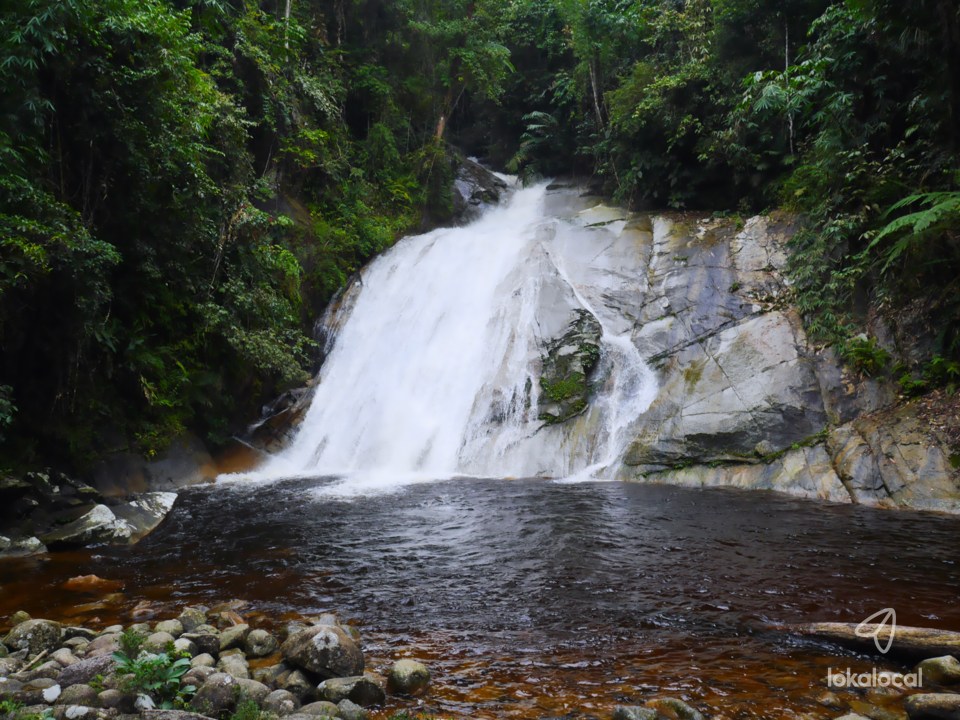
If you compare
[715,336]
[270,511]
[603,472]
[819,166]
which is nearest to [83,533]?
[270,511]

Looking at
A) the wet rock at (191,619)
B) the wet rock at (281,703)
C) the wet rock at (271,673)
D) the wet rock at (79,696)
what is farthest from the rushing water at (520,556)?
the wet rock at (79,696)

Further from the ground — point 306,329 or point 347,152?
point 347,152

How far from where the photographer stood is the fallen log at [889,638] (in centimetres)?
366

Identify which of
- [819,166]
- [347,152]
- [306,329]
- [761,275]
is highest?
[347,152]

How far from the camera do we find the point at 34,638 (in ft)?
13.3

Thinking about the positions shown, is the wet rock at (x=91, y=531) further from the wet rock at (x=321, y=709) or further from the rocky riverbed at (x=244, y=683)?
the wet rock at (x=321, y=709)

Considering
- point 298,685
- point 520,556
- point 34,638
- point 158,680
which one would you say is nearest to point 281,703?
point 298,685

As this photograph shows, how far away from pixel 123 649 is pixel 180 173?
804cm

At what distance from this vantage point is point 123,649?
11.8ft

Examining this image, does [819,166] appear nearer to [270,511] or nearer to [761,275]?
[761,275]

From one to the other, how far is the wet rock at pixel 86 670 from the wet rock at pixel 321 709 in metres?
1.27

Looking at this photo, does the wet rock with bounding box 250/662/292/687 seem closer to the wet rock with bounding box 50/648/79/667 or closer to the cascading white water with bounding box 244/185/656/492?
the wet rock with bounding box 50/648/79/667

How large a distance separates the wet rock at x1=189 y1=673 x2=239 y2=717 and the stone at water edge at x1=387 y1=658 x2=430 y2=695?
0.93 m

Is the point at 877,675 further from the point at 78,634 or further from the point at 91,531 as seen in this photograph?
the point at 91,531
